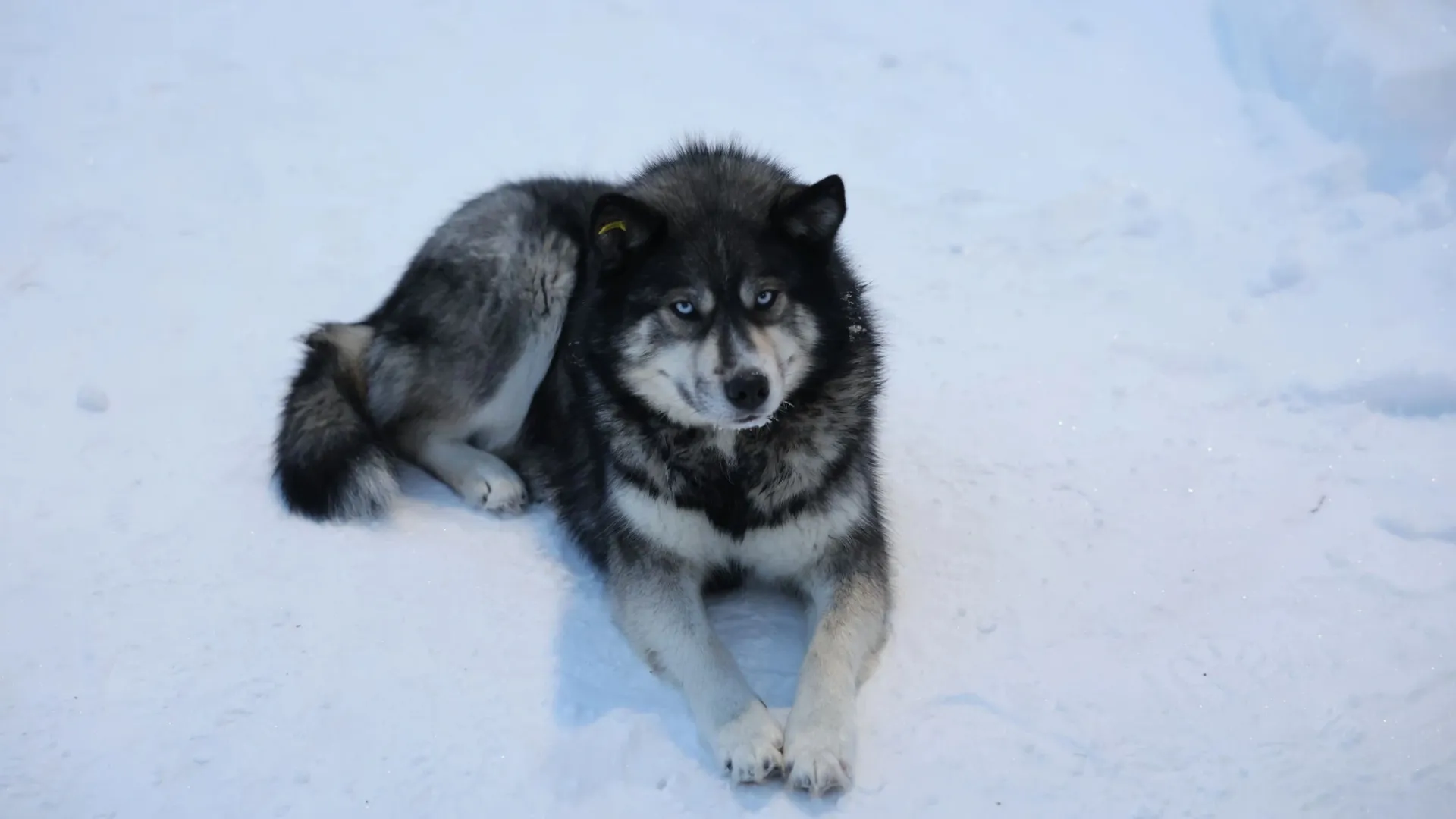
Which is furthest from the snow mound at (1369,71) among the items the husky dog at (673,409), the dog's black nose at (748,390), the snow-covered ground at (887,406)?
the dog's black nose at (748,390)

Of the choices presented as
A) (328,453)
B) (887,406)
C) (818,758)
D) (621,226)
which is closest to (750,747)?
(818,758)

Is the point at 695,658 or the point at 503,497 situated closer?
the point at 695,658

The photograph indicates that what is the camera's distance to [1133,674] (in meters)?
3.35

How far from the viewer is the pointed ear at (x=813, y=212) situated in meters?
3.21

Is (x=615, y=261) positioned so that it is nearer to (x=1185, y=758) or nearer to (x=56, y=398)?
(x=1185, y=758)

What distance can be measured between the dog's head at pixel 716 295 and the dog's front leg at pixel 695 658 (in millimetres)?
517

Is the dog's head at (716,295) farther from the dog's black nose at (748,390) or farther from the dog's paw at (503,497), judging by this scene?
the dog's paw at (503,497)

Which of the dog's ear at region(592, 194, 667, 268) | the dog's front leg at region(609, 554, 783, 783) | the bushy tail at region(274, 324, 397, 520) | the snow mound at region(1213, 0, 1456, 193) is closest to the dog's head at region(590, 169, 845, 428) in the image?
the dog's ear at region(592, 194, 667, 268)

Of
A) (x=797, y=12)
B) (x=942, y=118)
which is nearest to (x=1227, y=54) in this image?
(x=942, y=118)

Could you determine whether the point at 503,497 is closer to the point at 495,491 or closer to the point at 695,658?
the point at 495,491

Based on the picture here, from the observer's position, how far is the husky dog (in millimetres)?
3158

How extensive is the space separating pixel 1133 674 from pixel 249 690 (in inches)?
102

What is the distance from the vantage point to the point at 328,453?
3.99 m

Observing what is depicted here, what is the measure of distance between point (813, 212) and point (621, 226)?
551 mm
